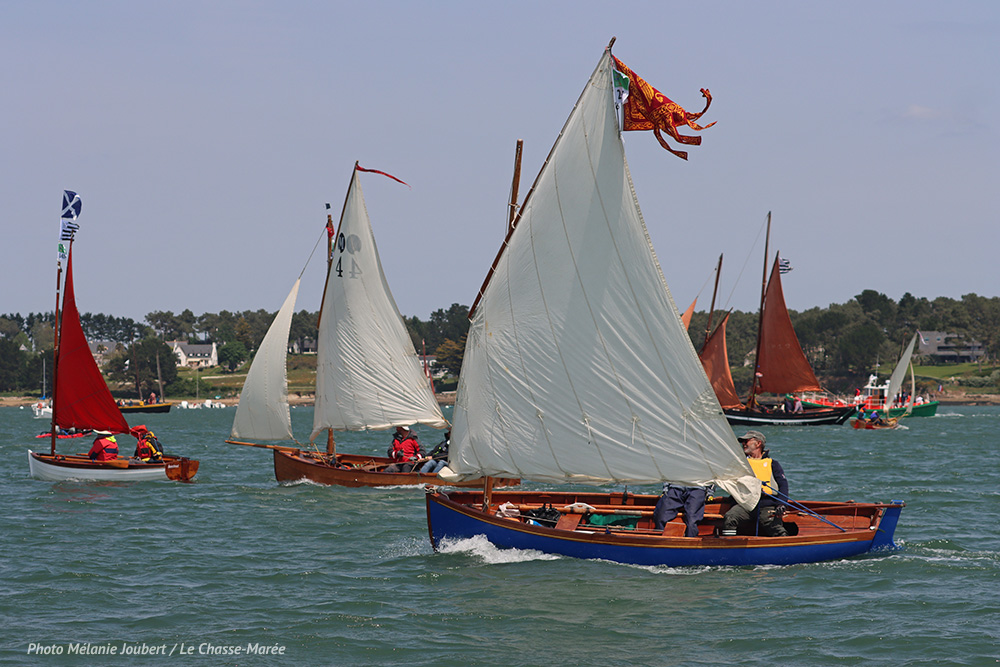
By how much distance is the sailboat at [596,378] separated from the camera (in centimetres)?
1822

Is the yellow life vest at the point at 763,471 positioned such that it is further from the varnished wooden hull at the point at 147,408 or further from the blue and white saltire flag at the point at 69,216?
the varnished wooden hull at the point at 147,408

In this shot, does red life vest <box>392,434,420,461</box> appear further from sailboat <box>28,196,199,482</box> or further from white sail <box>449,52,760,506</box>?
white sail <box>449,52,760,506</box>

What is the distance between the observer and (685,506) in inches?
751

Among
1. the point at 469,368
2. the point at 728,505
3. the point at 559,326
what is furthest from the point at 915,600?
the point at 469,368

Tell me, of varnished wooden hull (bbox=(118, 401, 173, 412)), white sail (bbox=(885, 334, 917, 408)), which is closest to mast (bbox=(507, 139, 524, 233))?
white sail (bbox=(885, 334, 917, 408))

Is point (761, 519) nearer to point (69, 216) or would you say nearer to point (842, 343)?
point (69, 216)

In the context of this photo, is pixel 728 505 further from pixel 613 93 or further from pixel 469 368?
pixel 613 93

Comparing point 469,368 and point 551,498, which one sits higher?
point 469,368

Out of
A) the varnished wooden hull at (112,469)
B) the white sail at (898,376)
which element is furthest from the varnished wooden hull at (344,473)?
the white sail at (898,376)

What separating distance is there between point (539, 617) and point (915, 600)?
6.29 metres

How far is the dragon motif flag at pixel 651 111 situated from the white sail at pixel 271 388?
64.2 feet

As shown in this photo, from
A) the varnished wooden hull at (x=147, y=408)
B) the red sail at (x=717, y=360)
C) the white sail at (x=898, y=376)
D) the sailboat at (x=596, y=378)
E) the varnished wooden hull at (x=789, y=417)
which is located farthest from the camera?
the varnished wooden hull at (x=147, y=408)

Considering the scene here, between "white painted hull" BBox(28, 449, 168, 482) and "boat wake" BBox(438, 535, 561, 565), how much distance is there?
18118 mm

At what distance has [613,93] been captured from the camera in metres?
18.1
